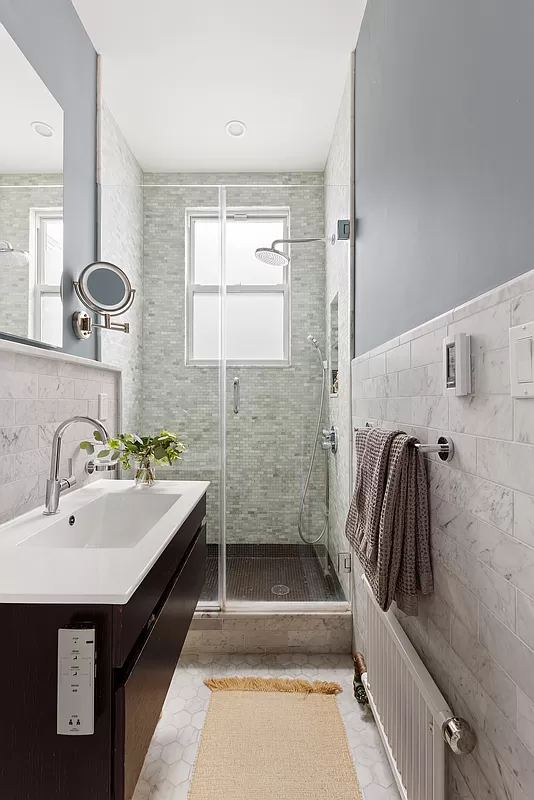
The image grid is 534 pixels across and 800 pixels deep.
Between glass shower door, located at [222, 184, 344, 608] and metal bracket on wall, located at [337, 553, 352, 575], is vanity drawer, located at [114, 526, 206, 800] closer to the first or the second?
glass shower door, located at [222, 184, 344, 608]

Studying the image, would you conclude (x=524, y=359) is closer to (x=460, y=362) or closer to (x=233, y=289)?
(x=460, y=362)

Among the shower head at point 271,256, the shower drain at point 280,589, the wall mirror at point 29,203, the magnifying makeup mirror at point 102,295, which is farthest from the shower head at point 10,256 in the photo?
the shower drain at point 280,589

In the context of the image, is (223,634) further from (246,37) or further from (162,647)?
(246,37)

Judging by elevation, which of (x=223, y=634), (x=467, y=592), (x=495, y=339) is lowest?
(x=223, y=634)

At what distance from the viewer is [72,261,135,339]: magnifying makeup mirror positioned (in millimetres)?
1848

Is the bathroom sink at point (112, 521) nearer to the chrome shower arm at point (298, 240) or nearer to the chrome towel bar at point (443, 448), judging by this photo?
the chrome towel bar at point (443, 448)

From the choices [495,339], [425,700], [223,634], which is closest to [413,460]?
[495,339]

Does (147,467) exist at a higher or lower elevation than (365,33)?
lower

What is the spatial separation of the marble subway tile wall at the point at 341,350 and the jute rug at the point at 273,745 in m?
0.54

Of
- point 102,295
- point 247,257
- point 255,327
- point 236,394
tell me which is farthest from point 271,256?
point 102,295

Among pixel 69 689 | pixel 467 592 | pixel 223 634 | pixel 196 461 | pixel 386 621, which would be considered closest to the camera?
pixel 69 689

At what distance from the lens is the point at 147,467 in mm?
1800

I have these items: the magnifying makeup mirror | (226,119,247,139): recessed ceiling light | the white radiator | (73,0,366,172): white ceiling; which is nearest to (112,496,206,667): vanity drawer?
the white radiator

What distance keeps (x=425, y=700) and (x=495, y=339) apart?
32.7 inches
